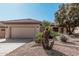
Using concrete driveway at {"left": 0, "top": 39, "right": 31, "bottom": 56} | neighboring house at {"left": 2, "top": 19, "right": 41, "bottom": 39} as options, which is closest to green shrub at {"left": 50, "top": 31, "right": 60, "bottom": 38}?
neighboring house at {"left": 2, "top": 19, "right": 41, "bottom": 39}

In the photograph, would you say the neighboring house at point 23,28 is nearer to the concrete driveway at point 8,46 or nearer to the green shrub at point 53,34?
the green shrub at point 53,34

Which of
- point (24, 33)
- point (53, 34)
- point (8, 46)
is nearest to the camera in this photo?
point (8, 46)

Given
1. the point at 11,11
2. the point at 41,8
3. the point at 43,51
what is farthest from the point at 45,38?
the point at 11,11

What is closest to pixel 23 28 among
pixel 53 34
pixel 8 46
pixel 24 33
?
pixel 24 33

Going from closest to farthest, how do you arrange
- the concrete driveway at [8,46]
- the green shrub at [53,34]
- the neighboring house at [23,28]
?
the concrete driveway at [8,46], the green shrub at [53,34], the neighboring house at [23,28]

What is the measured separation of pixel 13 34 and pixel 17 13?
196 inches

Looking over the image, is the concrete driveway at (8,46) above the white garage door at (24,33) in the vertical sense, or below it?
below

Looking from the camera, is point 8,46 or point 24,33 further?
point 24,33

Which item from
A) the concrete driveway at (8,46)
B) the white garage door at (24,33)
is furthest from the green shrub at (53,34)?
the concrete driveway at (8,46)

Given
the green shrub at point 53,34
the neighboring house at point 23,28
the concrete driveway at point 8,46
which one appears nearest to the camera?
the concrete driveway at point 8,46

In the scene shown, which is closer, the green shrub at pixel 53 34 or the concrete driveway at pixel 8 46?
the concrete driveway at pixel 8 46

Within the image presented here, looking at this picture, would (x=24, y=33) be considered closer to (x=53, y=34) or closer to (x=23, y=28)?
(x=23, y=28)

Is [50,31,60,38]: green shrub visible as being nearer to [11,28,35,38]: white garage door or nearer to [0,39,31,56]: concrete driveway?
[11,28,35,38]: white garage door

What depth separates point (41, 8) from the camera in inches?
421
